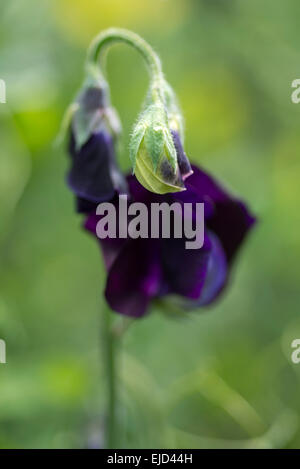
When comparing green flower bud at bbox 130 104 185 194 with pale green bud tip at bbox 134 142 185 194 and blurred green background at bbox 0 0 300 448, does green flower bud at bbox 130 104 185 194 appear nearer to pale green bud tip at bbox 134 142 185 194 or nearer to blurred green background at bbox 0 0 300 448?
pale green bud tip at bbox 134 142 185 194

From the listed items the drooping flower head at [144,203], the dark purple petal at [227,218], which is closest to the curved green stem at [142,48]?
the drooping flower head at [144,203]

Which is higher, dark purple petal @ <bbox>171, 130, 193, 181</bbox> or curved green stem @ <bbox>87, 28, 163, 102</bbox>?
curved green stem @ <bbox>87, 28, 163, 102</bbox>

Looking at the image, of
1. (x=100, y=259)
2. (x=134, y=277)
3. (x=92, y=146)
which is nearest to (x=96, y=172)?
(x=92, y=146)

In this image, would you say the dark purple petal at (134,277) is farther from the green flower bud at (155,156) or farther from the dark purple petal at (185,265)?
the green flower bud at (155,156)

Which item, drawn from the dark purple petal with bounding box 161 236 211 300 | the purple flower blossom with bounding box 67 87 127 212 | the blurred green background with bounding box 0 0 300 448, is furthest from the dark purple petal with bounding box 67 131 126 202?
the blurred green background with bounding box 0 0 300 448

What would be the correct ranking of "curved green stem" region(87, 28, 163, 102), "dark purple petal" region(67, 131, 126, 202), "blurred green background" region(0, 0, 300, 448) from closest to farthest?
"curved green stem" region(87, 28, 163, 102) < "dark purple petal" region(67, 131, 126, 202) < "blurred green background" region(0, 0, 300, 448)
